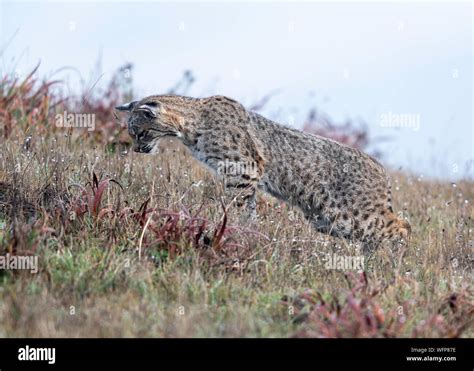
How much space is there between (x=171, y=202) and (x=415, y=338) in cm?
330

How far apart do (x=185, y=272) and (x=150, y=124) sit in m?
3.13

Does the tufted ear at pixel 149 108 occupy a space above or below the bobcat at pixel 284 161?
above

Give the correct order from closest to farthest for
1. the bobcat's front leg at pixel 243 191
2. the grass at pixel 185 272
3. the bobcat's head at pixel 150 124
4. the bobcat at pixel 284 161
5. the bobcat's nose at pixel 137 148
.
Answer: the grass at pixel 185 272
the bobcat's front leg at pixel 243 191
the bobcat at pixel 284 161
the bobcat's head at pixel 150 124
the bobcat's nose at pixel 137 148

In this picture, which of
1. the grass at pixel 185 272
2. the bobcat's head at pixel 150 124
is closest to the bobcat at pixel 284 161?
the bobcat's head at pixel 150 124

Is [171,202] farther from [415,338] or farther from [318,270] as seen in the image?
[415,338]

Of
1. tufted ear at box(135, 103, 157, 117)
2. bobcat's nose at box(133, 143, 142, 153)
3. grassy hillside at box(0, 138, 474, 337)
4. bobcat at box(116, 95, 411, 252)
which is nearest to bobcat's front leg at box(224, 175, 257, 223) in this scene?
bobcat at box(116, 95, 411, 252)

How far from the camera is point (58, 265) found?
7.46 m

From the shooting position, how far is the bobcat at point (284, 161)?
10250 mm

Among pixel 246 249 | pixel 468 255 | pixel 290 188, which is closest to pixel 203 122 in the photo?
pixel 290 188

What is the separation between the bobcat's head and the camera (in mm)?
10391

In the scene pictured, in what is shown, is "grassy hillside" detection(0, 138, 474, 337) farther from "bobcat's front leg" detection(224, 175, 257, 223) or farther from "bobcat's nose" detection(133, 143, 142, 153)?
"bobcat's nose" detection(133, 143, 142, 153)

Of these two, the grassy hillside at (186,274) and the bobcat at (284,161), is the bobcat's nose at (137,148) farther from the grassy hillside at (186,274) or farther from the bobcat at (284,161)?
the grassy hillside at (186,274)

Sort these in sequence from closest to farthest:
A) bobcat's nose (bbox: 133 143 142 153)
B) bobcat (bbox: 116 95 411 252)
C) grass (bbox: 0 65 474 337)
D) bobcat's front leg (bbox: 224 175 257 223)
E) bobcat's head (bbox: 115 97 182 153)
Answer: grass (bbox: 0 65 474 337)
bobcat's front leg (bbox: 224 175 257 223)
bobcat (bbox: 116 95 411 252)
bobcat's head (bbox: 115 97 182 153)
bobcat's nose (bbox: 133 143 142 153)
